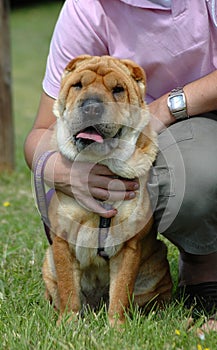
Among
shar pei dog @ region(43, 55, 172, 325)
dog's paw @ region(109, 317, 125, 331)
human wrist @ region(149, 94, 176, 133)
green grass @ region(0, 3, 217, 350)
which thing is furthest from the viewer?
human wrist @ region(149, 94, 176, 133)

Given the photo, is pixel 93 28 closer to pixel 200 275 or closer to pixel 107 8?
pixel 107 8

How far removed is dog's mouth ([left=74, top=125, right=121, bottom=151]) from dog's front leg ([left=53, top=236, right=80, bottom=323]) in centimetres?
42

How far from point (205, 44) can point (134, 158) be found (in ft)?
1.91

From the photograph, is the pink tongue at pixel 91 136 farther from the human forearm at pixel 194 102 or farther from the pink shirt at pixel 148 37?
the pink shirt at pixel 148 37

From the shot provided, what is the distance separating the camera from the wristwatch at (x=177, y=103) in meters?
2.88

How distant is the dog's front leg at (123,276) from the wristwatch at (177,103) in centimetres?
56

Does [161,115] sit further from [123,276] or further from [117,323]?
[117,323]

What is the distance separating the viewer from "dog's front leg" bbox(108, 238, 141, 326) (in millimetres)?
2750

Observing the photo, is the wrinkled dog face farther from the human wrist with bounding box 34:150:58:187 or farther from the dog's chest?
the dog's chest

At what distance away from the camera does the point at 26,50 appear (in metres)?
17.4

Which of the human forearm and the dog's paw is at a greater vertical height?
the human forearm

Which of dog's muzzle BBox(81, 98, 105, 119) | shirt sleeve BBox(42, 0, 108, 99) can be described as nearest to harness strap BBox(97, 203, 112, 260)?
dog's muzzle BBox(81, 98, 105, 119)

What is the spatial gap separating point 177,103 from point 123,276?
0.74 meters

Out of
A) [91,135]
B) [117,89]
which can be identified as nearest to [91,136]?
[91,135]
